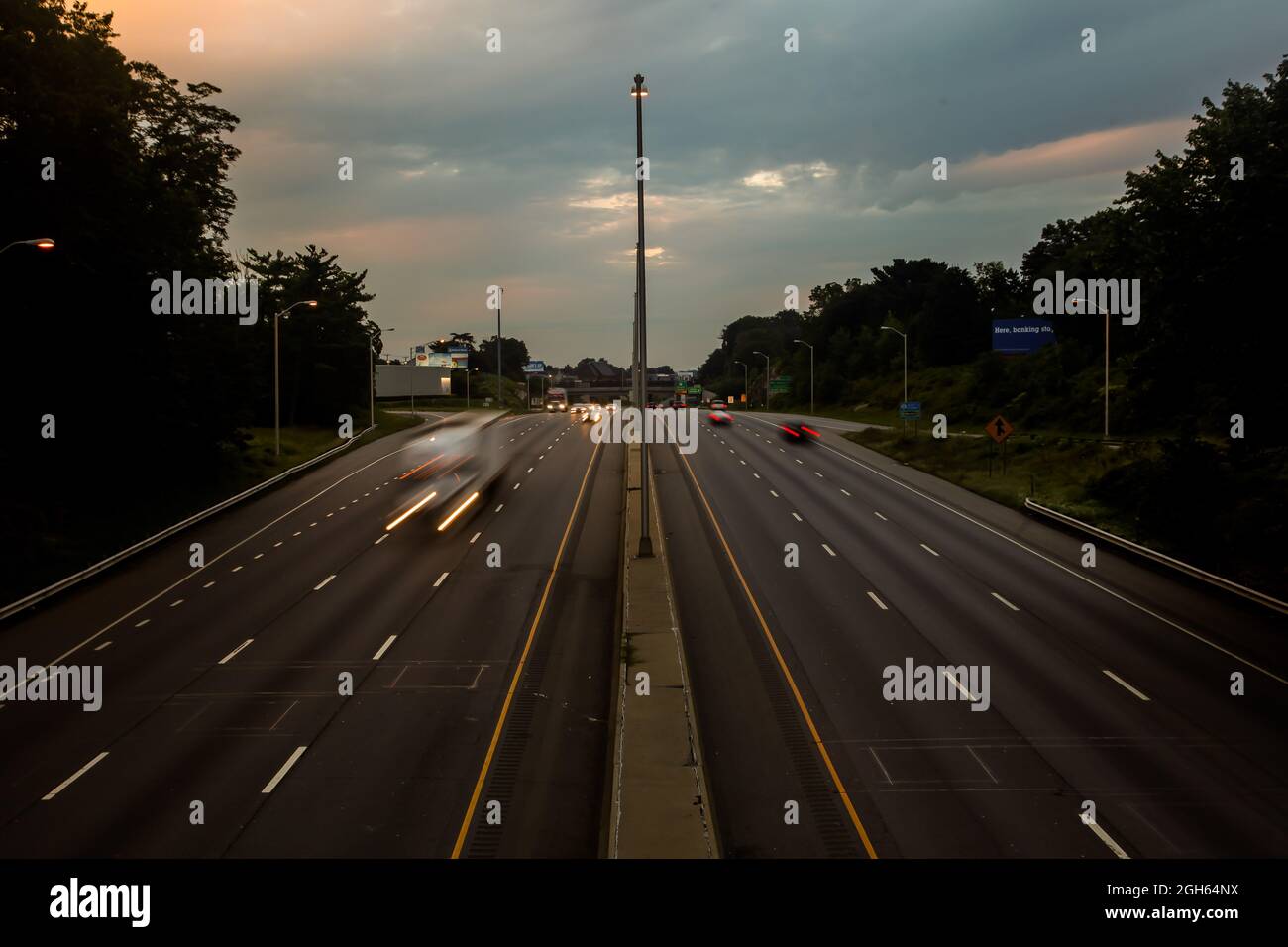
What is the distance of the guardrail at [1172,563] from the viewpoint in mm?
24797

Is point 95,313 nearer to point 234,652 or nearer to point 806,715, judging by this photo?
point 234,652

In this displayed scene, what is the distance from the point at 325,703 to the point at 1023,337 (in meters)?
85.8

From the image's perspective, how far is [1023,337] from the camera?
90.4 meters

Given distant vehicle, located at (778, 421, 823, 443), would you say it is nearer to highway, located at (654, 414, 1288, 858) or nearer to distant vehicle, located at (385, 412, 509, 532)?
distant vehicle, located at (385, 412, 509, 532)

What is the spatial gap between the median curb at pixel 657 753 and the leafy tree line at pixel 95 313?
1850 centimetres

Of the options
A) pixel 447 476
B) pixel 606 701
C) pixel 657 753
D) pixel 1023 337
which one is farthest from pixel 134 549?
pixel 1023 337

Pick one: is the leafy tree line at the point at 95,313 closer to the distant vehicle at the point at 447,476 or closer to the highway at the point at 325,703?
the highway at the point at 325,703

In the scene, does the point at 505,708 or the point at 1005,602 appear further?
the point at 1005,602

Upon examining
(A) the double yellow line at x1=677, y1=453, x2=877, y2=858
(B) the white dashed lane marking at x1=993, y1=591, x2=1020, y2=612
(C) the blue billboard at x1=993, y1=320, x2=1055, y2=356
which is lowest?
(A) the double yellow line at x1=677, y1=453, x2=877, y2=858

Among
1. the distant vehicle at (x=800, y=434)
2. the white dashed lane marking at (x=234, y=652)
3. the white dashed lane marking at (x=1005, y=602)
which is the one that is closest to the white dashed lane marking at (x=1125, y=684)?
the white dashed lane marking at (x=1005, y=602)

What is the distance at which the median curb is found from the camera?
11812 millimetres

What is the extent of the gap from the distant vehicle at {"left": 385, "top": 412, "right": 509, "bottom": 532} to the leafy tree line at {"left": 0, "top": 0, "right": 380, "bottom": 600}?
890cm

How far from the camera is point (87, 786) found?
46.3 feet

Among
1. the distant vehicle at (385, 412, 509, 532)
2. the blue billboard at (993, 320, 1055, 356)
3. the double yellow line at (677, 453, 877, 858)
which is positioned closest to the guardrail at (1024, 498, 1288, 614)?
the double yellow line at (677, 453, 877, 858)
